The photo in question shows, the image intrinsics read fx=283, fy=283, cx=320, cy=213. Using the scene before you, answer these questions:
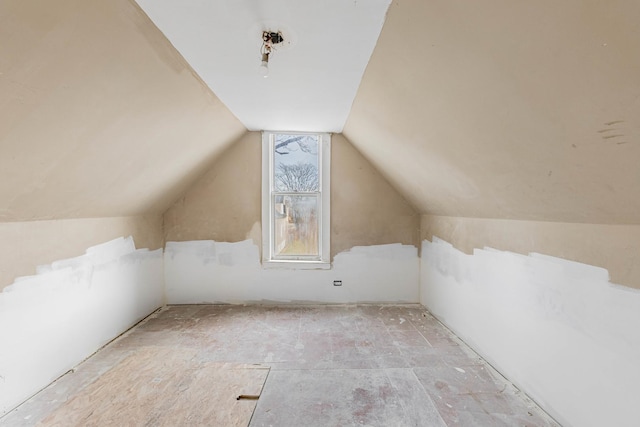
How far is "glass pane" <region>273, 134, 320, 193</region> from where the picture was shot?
153 inches

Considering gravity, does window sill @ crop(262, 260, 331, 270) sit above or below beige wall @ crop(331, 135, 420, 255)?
below

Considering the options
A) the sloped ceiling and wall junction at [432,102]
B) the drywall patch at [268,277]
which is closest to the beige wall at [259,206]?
the drywall patch at [268,277]

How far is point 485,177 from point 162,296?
3.89 m

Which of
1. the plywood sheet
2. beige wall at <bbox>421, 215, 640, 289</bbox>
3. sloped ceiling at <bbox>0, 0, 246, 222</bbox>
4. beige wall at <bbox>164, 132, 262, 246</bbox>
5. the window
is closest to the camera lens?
sloped ceiling at <bbox>0, 0, 246, 222</bbox>

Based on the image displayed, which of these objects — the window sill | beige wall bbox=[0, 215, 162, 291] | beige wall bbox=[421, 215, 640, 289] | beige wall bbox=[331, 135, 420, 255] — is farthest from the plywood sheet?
beige wall bbox=[421, 215, 640, 289]

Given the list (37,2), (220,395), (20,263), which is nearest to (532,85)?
(37,2)

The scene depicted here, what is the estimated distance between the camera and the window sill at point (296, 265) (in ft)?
12.3

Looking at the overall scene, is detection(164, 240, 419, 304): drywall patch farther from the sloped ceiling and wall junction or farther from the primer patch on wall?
the sloped ceiling and wall junction

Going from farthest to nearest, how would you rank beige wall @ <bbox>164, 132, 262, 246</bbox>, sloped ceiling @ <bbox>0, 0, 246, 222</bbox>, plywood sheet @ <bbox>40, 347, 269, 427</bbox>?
beige wall @ <bbox>164, 132, 262, 246</bbox>, plywood sheet @ <bbox>40, 347, 269, 427</bbox>, sloped ceiling @ <bbox>0, 0, 246, 222</bbox>

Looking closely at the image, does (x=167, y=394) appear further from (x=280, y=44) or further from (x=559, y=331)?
(x=559, y=331)

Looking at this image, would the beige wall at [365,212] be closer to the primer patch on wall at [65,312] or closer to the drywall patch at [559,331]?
the drywall patch at [559,331]

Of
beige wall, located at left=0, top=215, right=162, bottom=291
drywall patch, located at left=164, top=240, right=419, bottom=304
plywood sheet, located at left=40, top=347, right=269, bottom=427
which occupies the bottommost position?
Answer: plywood sheet, located at left=40, top=347, right=269, bottom=427

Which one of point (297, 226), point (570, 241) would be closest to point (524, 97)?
point (570, 241)

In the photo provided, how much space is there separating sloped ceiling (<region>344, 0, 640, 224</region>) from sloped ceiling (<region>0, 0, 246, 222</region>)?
1308 millimetres
